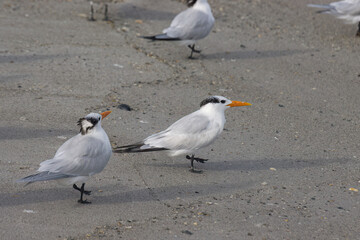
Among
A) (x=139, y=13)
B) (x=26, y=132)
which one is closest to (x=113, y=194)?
(x=26, y=132)

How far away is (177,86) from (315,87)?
174 cm

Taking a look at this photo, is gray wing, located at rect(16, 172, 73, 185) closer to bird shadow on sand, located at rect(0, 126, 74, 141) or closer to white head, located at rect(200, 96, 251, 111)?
bird shadow on sand, located at rect(0, 126, 74, 141)

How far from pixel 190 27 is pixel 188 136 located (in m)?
3.16

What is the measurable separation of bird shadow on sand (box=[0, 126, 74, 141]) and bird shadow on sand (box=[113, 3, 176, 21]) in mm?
3963

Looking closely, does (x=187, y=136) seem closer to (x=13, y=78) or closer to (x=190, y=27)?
(x=13, y=78)

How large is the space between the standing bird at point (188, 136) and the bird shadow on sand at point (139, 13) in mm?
4454

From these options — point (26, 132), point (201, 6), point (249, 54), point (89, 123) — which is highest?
point (201, 6)

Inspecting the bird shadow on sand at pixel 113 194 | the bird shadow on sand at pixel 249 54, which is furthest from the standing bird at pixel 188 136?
the bird shadow on sand at pixel 249 54

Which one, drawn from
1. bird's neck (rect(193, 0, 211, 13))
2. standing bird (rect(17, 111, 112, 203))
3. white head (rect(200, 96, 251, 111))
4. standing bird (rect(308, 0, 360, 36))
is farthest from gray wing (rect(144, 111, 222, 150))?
standing bird (rect(308, 0, 360, 36))

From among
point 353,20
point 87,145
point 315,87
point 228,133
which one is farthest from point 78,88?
point 353,20

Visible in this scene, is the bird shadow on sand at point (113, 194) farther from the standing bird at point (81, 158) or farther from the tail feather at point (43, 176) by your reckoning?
the tail feather at point (43, 176)

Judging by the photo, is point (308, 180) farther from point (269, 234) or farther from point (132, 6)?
point (132, 6)

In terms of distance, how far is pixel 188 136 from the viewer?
496cm

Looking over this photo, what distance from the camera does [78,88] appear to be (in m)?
6.58
